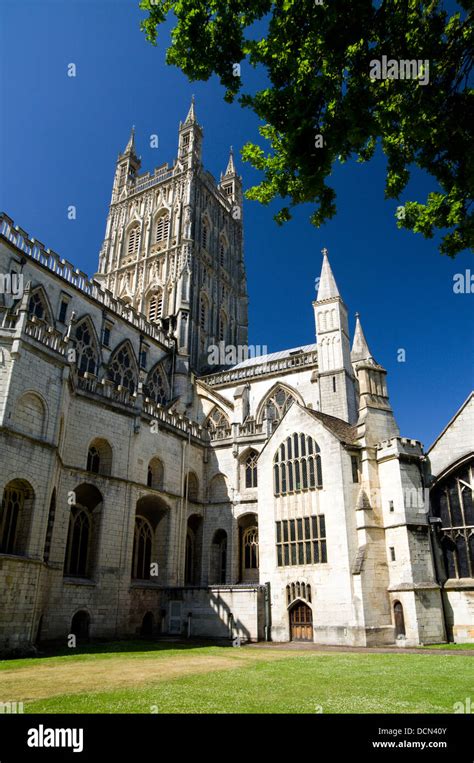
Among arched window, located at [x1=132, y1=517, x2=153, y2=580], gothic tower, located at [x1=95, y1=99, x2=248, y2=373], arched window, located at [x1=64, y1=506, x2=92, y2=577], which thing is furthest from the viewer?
gothic tower, located at [x1=95, y1=99, x2=248, y2=373]

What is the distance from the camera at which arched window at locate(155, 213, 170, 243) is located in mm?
58875

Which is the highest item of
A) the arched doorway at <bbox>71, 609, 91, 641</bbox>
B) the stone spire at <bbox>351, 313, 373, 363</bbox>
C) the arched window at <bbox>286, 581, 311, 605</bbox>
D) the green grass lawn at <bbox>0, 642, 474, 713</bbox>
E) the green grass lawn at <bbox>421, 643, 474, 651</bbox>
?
the stone spire at <bbox>351, 313, 373, 363</bbox>

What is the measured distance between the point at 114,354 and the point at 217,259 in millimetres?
27372

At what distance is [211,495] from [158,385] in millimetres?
11751

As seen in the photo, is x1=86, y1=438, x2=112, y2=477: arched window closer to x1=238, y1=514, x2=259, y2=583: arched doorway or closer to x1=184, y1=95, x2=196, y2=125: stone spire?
x1=238, y1=514, x2=259, y2=583: arched doorway

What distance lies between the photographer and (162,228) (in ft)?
196

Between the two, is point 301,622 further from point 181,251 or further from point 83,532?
point 181,251

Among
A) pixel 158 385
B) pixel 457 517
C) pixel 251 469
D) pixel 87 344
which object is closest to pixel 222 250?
pixel 158 385

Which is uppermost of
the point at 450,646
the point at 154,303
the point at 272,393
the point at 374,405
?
the point at 154,303

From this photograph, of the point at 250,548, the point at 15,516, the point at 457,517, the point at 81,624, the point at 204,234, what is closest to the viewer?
the point at 15,516

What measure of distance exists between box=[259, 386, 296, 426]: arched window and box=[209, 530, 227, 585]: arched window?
32.0ft

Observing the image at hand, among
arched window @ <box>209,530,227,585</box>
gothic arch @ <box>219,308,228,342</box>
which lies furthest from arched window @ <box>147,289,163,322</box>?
arched window @ <box>209,530,227,585</box>

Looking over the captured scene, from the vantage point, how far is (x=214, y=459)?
36.7 meters
